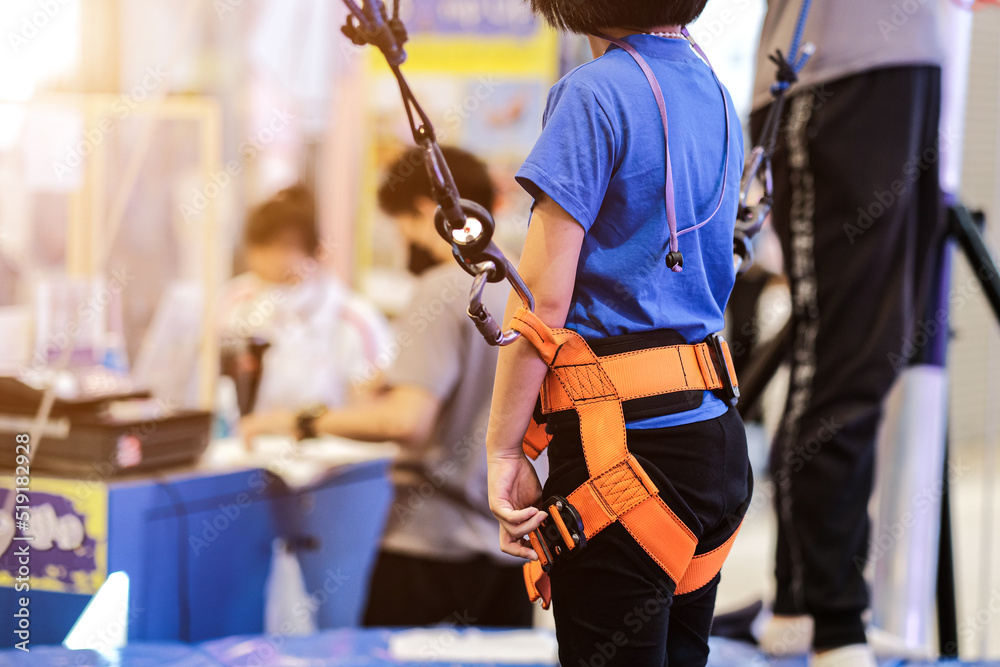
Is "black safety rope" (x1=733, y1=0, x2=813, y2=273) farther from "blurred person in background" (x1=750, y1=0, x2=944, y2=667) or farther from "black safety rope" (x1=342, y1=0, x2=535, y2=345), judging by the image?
"black safety rope" (x1=342, y1=0, x2=535, y2=345)

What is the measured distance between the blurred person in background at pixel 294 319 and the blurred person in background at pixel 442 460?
1.05 metres

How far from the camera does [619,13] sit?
0.89 metres

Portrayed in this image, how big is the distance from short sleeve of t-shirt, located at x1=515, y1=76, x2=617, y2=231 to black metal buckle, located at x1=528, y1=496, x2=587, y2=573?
0.93 feet

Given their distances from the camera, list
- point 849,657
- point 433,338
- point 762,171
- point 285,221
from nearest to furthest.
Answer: point 762,171, point 849,657, point 433,338, point 285,221

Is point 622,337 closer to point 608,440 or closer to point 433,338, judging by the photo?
point 608,440

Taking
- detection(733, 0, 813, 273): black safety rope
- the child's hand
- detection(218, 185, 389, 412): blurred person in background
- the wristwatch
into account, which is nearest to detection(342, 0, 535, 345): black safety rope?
the child's hand

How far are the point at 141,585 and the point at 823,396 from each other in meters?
1.49

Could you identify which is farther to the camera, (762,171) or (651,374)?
(762,171)

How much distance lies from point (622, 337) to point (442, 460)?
1.18 m

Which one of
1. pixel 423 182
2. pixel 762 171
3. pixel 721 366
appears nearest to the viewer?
pixel 721 366

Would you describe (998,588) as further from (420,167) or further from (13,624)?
(13,624)

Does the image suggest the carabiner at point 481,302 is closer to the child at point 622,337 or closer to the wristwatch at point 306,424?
the child at point 622,337

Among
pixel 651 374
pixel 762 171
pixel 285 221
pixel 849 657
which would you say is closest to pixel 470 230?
pixel 651 374

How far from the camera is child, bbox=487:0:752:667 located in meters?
0.85
